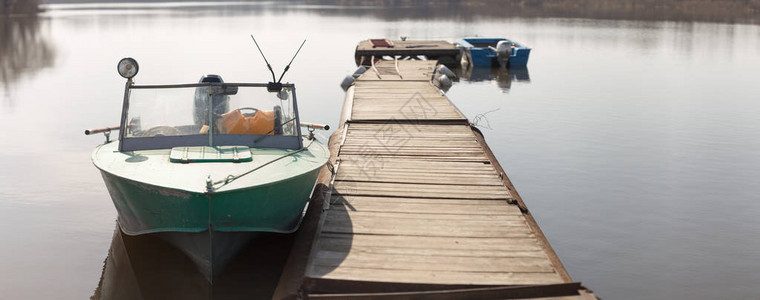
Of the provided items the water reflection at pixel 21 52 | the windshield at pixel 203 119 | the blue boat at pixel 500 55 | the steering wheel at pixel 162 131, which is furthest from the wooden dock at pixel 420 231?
the blue boat at pixel 500 55

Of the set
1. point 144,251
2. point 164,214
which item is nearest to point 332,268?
point 164,214

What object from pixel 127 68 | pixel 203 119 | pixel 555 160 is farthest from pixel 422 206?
pixel 555 160

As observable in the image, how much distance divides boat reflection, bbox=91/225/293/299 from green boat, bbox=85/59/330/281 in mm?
602

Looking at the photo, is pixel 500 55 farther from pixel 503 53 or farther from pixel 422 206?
pixel 422 206

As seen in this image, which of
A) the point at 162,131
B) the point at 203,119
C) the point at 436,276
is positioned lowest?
the point at 436,276

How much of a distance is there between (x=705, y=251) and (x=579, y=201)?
2.88m

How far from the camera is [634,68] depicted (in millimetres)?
34250

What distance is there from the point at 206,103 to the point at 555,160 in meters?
9.03

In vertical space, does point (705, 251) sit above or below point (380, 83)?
below

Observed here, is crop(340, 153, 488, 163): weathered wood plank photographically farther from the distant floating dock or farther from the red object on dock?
the red object on dock

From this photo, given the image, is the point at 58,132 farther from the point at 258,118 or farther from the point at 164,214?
the point at 164,214

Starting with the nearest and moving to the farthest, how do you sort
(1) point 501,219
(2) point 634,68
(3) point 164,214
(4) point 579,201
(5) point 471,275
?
(5) point 471,275 < (3) point 164,214 < (1) point 501,219 < (4) point 579,201 < (2) point 634,68

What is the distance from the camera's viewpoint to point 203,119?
420 inches

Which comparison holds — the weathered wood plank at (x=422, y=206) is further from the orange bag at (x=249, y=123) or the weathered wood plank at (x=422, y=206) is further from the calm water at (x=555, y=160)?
the orange bag at (x=249, y=123)
